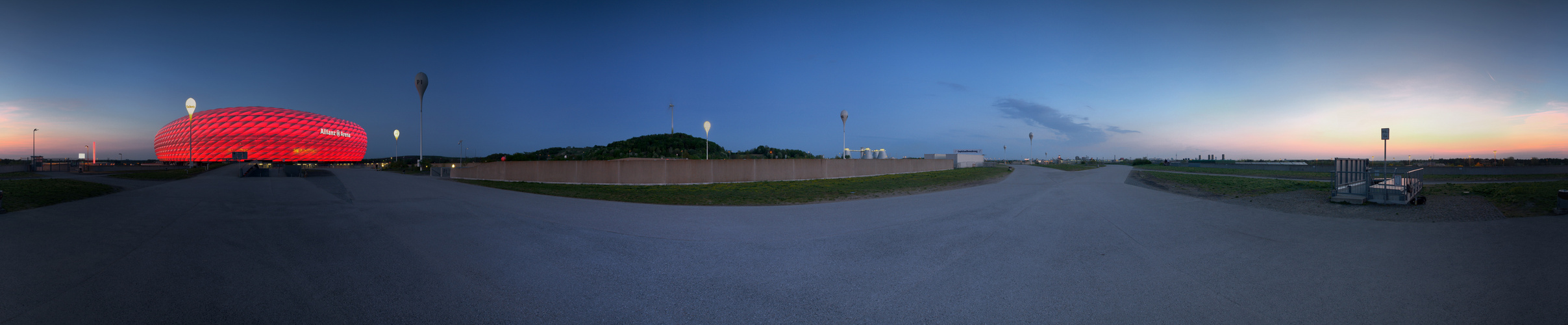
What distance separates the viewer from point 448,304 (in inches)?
140

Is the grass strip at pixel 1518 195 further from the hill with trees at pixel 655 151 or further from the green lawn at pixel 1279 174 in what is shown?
the hill with trees at pixel 655 151

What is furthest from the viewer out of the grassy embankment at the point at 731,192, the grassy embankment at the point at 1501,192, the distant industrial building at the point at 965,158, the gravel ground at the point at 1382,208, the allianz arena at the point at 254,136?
the allianz arena at the point at 254,136

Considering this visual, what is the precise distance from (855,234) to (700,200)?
22.3ft

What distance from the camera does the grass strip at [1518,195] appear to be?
332 inches

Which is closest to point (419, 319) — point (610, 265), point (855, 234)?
point (610, 265)

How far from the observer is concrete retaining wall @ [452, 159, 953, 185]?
64.9 ft

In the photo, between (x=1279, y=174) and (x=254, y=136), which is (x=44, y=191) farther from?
(x=254, y=136)

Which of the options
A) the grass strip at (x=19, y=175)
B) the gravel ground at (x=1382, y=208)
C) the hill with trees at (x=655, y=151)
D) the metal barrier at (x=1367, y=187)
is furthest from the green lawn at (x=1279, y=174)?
the grass strip at (x=19, y=175)

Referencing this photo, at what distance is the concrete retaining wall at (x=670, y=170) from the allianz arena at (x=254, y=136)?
89.5 m

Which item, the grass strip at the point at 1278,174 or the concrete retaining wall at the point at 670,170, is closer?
the concrete retaining wall at the point at 670,170

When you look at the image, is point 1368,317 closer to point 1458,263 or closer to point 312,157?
point 1458,263

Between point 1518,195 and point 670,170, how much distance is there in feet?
74.1

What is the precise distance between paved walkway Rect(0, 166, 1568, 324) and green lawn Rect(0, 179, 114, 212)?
86 cm

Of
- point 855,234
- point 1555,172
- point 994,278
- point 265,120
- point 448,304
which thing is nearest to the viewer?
point 448,304
